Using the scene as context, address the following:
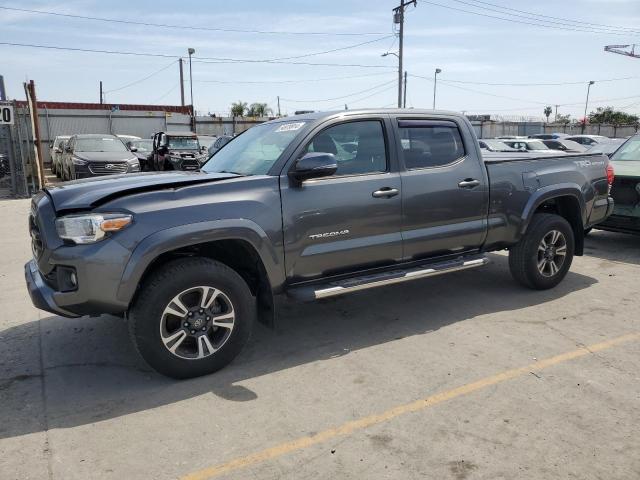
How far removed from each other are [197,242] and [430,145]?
2419mm

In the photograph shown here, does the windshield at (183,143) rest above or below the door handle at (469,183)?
above

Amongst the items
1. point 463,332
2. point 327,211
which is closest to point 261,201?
point 327,211

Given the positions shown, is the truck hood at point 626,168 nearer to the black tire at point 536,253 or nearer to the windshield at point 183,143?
the black tire at point 536,253

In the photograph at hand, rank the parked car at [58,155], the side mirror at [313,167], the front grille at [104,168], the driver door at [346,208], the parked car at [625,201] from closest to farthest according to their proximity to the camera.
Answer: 1. the side mirror at [313,167]
2. the driver door at [346,208]
3. the parked car at [625,201]
4. the front grille at [104,168]
5. the parked car at [58,155]

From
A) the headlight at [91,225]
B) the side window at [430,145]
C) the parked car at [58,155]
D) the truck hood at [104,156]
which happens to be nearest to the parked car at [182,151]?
the truck hood at [104,156]

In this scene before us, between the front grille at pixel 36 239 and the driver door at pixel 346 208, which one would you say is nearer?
the front grille at pixel 36 239

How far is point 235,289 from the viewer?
367 centimetres

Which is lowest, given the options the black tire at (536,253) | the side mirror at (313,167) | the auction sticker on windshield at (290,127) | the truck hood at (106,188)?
the black tire at (536,253)

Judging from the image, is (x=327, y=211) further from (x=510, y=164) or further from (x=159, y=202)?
(x=510, y=164)

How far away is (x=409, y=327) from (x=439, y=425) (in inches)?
62.6

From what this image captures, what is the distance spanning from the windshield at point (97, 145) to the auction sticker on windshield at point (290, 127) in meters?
13.1

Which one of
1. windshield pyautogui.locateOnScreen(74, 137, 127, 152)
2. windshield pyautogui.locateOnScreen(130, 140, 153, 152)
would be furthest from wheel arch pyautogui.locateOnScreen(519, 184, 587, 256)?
windshield pyautogui.locateOnScreen(130, 140, 153, 152)

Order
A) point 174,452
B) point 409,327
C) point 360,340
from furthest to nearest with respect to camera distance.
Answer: point 409,327 → point 360,340 → point 174,452

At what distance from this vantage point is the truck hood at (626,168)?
7314 mm
